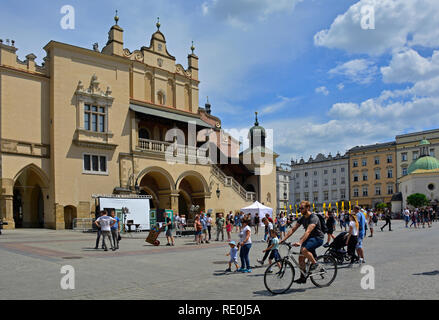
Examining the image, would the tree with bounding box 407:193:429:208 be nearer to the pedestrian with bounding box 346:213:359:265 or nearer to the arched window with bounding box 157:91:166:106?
the arched window with bounding box 157:91:166:106

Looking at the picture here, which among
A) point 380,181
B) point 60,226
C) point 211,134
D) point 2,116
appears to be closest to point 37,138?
point 2,116

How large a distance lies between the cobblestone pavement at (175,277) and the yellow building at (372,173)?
85759 mm

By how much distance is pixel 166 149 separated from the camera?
3756 centimetres

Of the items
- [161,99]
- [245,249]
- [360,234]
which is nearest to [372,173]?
[161,99]

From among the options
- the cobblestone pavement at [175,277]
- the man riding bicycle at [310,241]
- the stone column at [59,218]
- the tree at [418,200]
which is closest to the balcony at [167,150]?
the stone column at [59,218]

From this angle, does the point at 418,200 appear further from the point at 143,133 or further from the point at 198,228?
the point at 198,228

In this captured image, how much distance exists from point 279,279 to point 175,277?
11.1 feet

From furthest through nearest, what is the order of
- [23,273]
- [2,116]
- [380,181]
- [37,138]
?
[380,181]
[37,138]
[2,116]
[23,273]

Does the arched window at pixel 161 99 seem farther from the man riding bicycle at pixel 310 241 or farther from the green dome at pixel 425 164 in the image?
the green dome at pixel 425 164

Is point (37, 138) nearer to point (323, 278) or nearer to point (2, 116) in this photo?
point (2, 116)

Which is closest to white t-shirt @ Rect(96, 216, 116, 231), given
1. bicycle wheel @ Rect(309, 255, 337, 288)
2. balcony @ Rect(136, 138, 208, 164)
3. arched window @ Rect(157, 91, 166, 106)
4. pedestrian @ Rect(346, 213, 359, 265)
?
pedestrian @ Rect(346, 213, 359, 265)

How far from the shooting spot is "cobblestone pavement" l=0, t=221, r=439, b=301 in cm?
890
